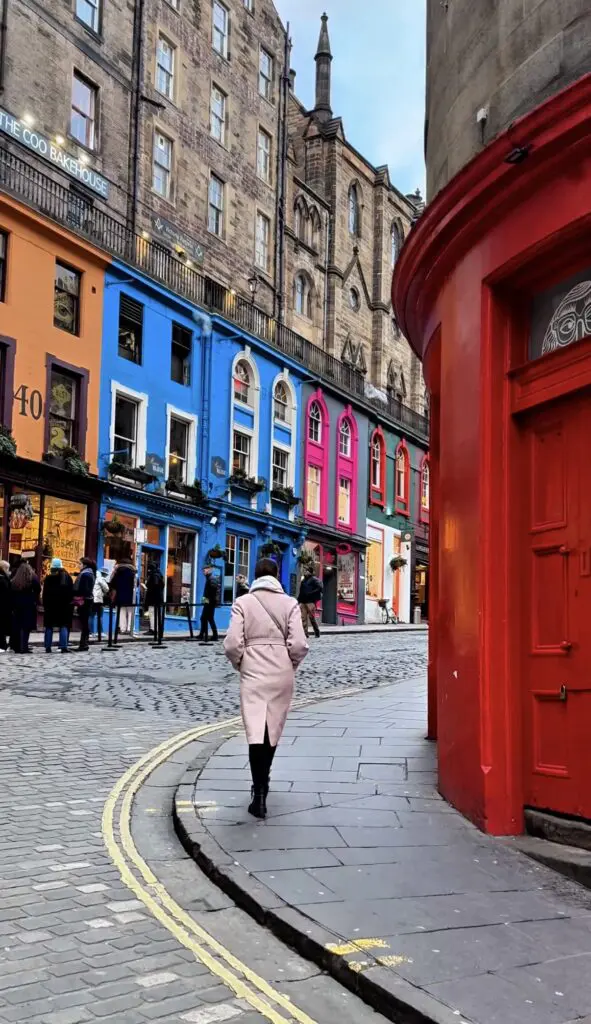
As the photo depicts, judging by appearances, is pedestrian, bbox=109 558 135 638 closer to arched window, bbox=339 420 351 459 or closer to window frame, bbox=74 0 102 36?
window frame, bbox=74 0 102 36

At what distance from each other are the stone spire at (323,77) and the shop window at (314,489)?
17.9 m

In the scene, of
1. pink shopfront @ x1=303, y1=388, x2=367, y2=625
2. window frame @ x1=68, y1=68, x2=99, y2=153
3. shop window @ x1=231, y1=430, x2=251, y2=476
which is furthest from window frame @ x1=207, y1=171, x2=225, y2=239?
shop window @ x1=231, y1=430, x2=251, y2=476

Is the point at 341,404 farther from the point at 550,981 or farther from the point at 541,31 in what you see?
the point at 550,981

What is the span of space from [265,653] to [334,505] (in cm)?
3029

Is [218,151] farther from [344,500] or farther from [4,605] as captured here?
[4,605]

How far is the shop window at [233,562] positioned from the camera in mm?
29253

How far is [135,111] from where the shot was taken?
28.1 metres

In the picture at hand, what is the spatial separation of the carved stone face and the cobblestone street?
12.6 feet

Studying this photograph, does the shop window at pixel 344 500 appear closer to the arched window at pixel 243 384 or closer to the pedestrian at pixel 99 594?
the arched window at pixel 243 384

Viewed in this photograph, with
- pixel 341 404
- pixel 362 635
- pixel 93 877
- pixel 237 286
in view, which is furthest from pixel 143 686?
pixel 341 404

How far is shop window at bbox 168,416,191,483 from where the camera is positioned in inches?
1094

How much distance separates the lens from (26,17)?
24.1m

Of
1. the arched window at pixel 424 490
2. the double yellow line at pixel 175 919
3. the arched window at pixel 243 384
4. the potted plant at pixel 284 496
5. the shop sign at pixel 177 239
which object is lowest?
the double yellow line at pixel 175 919

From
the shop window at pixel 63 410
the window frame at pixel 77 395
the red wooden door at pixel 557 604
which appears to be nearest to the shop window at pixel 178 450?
the window frame at pixel 77 395
